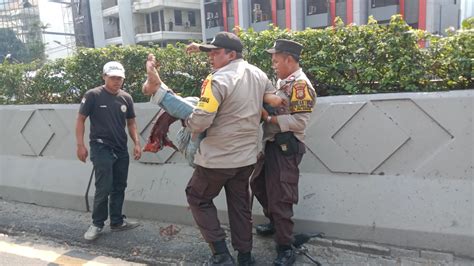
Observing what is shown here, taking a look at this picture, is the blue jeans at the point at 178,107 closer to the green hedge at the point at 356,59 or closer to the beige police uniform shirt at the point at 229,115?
the beige police uniform shirt at the point at 229,115

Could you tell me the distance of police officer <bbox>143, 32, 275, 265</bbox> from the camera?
2.92 metres

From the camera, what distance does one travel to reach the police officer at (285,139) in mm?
3141

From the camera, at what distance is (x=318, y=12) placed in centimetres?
3089

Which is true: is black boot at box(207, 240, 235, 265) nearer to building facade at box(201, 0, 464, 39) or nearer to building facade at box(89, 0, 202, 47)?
building facade at box(201, 0, 464, 39)

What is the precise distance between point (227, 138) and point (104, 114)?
65.9 inches

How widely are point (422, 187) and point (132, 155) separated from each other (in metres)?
3.05

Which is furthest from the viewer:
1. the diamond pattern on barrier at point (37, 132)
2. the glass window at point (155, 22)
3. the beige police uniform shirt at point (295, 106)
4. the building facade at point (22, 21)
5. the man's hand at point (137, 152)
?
the building facade at point (22, 21)

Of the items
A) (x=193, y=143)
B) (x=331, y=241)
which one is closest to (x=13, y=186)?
(x=193, y=143)

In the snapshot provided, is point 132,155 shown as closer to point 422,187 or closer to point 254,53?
point 254,53

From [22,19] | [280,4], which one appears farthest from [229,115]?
[22,19]

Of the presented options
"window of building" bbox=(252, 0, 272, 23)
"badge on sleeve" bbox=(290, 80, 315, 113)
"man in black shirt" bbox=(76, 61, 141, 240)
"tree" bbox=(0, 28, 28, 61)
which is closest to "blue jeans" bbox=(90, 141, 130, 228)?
"man in black shirt" bbox=(76, 61, 141, 240)

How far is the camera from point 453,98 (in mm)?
3143

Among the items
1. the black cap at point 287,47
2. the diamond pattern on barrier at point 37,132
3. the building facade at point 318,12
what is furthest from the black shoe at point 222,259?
the building facade at point 318,12

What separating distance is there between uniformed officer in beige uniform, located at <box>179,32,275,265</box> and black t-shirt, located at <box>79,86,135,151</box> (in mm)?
1302
